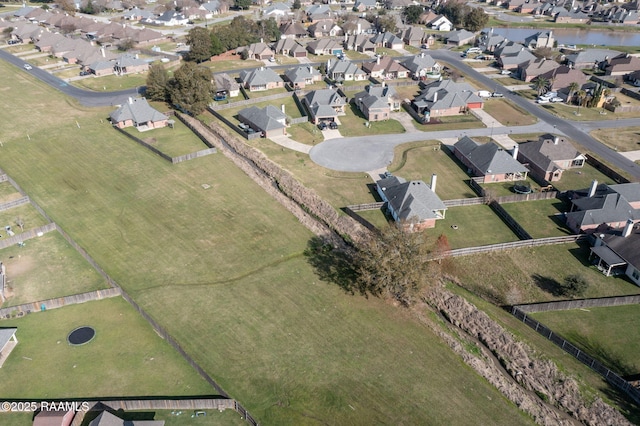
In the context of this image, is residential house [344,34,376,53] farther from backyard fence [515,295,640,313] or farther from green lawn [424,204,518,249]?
backyard fence [515,295,640,313]

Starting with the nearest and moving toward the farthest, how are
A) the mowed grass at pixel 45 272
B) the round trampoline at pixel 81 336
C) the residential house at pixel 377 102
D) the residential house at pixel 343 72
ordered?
1. the round trampoline at pixel 81 336
2. the mowed grass at pixel 45 272
3. the residential house at pixel 377 102
4. the residential house at pixel 343 72

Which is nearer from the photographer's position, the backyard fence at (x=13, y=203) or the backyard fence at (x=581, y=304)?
the backyard fence at (x=581, y=304)

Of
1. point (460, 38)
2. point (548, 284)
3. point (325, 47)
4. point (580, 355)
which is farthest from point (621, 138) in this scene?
point (325, 47)

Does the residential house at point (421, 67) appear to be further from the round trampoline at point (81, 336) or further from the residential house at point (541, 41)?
the round trampoline at point (81, 336)

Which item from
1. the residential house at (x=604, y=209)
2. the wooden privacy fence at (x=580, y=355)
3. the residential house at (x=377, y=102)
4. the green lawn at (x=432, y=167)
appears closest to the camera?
→ the wooden privacy fence at (x=580, y=355)

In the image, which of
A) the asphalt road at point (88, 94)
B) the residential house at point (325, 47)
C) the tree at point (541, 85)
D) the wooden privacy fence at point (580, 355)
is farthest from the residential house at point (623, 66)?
the asphalt road at point (88, 94)

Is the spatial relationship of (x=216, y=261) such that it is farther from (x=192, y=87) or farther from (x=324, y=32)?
(x=324, y=32)

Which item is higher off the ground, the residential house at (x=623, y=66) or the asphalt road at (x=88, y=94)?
the residential house at (x=623, y=66)
